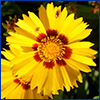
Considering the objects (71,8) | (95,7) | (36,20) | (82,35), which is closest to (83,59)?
(82,35)

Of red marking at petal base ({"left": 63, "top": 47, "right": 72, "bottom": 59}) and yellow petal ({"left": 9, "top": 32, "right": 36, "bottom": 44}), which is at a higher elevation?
yellow petal ({"left": 9, "top": 32, "right": 36, "bottom": 44})

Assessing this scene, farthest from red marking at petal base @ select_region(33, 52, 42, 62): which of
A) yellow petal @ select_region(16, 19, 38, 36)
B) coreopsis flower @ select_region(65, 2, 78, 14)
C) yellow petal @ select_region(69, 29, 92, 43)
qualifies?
coreopsis flower @ select_region(65, 2, 78, 14)

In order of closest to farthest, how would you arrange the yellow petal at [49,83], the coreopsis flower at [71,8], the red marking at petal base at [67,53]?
the yellow petal at [49,83] → the red marking at petal base at [67,53] → the coreopsis flower at [71,8]

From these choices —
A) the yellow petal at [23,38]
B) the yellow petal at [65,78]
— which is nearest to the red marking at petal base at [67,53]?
the yellow petal at [65,78]

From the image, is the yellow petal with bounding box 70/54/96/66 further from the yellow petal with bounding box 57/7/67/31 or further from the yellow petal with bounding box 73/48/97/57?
the yellow petal with bounding box 57/7/67/31

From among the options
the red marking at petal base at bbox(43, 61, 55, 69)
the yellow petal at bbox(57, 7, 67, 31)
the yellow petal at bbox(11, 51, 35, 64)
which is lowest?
the red marking at petal base at bbox(43, 61, 55, 69)

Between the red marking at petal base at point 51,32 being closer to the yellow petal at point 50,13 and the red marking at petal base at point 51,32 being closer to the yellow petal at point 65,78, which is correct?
the yellow petal at point 50,13
